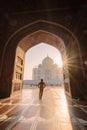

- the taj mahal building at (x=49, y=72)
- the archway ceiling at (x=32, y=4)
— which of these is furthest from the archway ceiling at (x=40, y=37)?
the taj mahal building at (x=49, y=72)

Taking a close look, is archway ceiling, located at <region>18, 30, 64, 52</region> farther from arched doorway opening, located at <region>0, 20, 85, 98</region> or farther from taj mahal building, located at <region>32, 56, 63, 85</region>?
taj mahal building, located at <region>32, 56, 63, 85</region>

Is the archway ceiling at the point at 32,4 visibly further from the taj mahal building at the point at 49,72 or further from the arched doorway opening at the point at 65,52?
the taj mahal building at the point at 49,72

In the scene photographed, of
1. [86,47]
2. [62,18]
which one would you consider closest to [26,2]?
[62,18]

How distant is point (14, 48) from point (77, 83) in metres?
5.92

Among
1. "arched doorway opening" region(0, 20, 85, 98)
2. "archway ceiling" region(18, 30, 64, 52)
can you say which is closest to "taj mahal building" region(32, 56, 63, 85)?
"archway ceiling" region(18, 30, 64, 52)

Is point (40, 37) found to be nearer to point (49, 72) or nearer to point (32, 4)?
point (32, 4)

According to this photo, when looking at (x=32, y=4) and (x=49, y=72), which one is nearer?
(x=32, y=4)

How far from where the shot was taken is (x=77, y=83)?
29.6 ft

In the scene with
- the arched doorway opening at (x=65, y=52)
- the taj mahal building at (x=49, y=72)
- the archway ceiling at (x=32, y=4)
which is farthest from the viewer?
the taj mahal building at (x=49, y=72)

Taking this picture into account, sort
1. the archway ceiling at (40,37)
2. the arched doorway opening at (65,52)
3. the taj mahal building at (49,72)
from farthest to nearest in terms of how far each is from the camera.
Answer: the taj mahal building at (49,72)
the archway ceiling at (40,37)
the arched doorway opening at (65,52)

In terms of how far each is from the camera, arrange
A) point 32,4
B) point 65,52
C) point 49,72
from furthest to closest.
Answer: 1. point 49,72
2. point 32,4
3. point 65,52

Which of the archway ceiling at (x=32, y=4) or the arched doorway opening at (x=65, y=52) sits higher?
the archway ceiling at (x=32, y=4)

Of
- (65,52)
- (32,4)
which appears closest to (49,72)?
(65,52)

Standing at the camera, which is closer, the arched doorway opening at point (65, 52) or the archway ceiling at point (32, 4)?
the arched doorway opening at point (65, 52)
